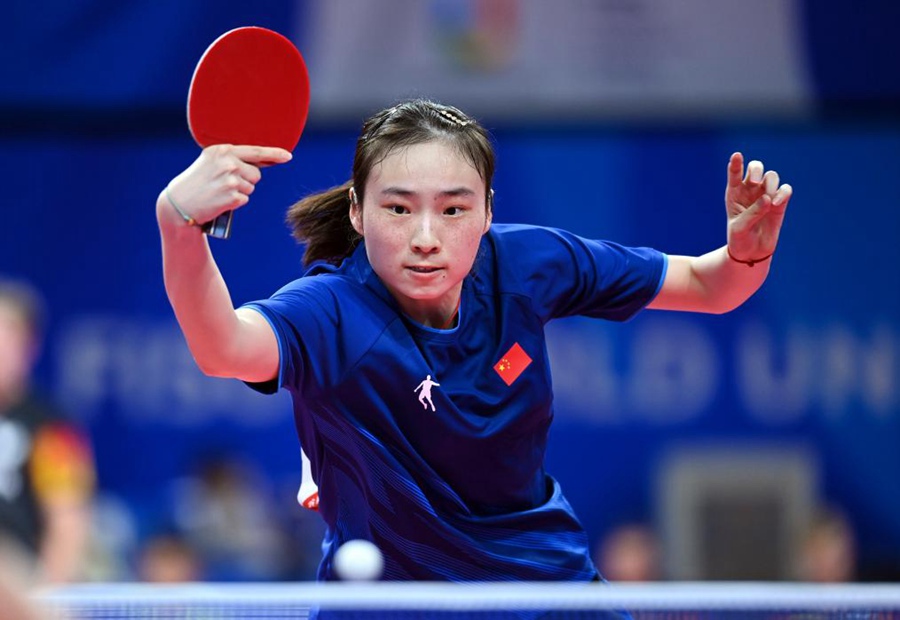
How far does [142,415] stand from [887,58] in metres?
5.83

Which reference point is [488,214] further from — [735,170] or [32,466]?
[32,466]

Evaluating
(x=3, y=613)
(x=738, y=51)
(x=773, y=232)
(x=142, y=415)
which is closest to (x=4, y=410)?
(x=142, y=415)

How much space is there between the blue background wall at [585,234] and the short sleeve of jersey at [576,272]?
218 inches

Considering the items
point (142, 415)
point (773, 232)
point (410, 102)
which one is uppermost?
point (410, 102)

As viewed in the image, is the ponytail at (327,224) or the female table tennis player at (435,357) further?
the ponytail at (327,224)

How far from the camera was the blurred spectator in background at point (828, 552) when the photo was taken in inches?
342

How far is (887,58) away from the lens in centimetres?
958

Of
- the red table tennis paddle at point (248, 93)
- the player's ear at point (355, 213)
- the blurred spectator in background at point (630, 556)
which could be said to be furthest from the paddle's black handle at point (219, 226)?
the blurred spectator in background at point (630, 556)

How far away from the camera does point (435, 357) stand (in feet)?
11.2

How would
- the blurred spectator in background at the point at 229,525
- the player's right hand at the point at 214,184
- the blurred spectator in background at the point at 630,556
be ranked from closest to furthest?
the player's right hand at the point at 214,184, the blurred spectator in background at the point at 630,556, the blurred spectator in background at the point at 229,525

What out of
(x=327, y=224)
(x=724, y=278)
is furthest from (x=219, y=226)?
(x=724, y=278)

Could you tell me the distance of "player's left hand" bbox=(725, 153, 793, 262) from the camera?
361cm

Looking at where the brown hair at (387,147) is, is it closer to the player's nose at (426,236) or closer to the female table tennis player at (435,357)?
the female table tennis player at (435,357)

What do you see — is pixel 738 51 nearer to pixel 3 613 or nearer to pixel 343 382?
pixel 343 382
